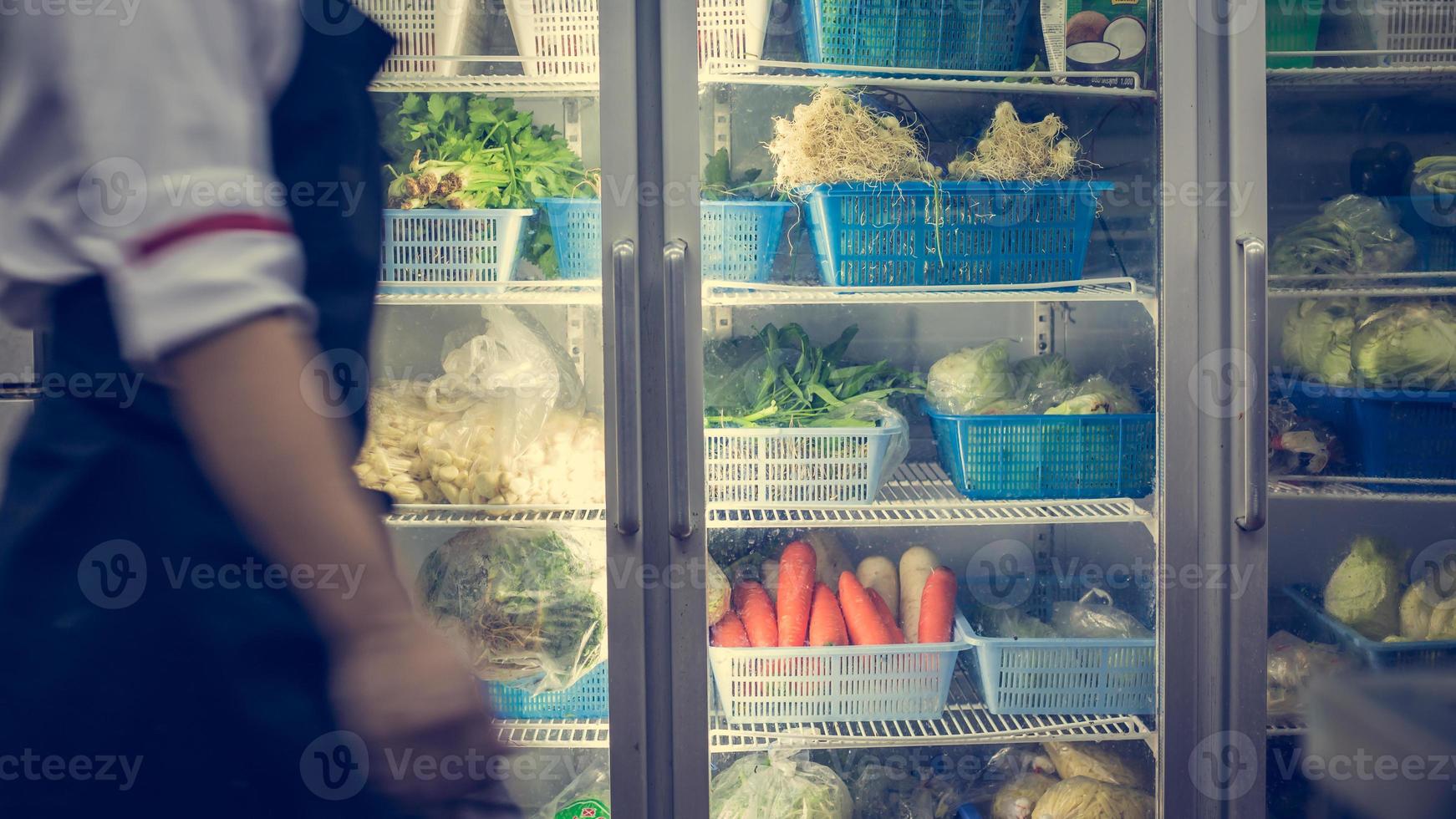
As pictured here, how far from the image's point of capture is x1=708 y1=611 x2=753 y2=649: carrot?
1.97 metres

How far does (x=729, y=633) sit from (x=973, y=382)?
2.41 feet

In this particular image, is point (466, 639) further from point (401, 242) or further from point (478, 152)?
point (478, 152)

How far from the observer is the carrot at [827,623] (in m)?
1.95

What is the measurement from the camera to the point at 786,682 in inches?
75.4

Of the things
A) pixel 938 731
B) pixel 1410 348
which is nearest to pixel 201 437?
pixel 938 731

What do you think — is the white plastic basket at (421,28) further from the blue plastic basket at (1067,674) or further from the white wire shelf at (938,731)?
the blue plastic basket at (1067,674)

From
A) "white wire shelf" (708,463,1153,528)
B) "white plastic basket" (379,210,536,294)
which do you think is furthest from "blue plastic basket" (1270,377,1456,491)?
"white plastic basket" (379,210,536,294)

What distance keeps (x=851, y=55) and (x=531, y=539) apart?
120 cm

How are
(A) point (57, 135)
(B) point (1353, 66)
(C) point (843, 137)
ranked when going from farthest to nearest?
(B) point (1353, 66), (C) point (843, 137), (A) point (57, 135)

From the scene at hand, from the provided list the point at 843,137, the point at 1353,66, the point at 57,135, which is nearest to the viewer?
the point at 57,135

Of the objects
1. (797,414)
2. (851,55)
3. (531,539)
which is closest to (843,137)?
(851,55)

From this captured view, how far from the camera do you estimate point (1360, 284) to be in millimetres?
1925

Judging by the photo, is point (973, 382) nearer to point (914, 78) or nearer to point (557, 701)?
point (914, 78)

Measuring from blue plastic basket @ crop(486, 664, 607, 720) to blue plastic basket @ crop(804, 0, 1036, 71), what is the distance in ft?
4.49
